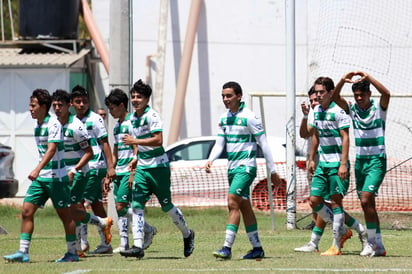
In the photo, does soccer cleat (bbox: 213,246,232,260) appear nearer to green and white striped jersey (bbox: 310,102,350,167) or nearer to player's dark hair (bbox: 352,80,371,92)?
green and white striped jersey (bbox: 310,102,350,167)

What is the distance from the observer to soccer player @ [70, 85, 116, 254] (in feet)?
47.2

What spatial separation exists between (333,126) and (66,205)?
3.45 m

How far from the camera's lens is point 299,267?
11.6 meters

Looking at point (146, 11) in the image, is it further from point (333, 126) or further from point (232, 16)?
point (333, 126)

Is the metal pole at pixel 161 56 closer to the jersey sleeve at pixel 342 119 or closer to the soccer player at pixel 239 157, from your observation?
the jersey sleeve at pixel 342 119

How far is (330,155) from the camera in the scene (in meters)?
13.8

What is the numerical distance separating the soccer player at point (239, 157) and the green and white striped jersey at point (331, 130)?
1.12m

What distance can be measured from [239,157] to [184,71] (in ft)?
54.1

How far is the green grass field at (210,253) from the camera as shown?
11.6 metres

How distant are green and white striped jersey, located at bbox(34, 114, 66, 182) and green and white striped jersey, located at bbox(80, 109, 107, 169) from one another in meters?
1.66

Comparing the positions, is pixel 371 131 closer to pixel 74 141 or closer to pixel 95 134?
pixel 95 134

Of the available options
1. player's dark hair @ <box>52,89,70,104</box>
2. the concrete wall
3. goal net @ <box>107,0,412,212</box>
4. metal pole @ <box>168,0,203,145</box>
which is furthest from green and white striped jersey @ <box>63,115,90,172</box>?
the concrete wall

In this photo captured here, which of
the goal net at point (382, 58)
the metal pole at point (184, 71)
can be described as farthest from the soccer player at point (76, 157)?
the metal pole at point (184, 71)

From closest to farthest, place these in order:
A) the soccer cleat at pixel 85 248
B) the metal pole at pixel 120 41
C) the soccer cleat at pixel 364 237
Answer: the soccer cleat at pixel 364 237 < the soccer cleat at pixel 85 248 < the metal pole at pixel 120 41
